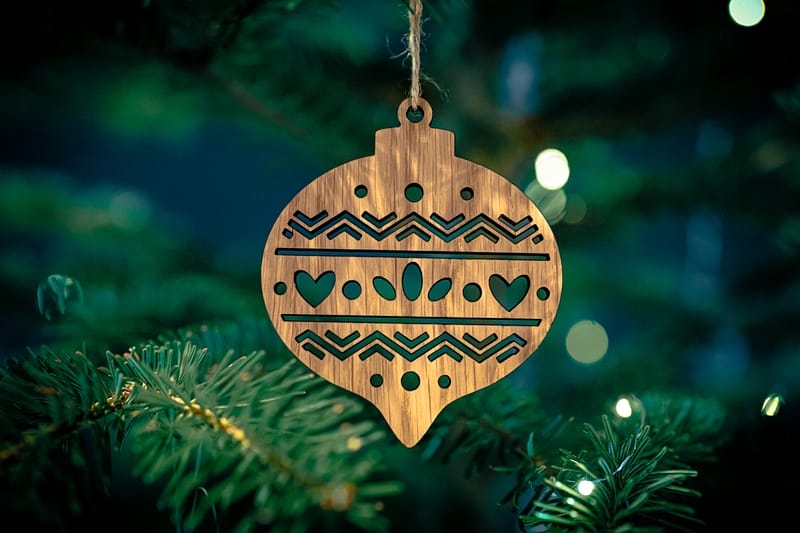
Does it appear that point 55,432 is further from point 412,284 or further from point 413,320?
point 412,284

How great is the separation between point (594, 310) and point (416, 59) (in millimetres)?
958

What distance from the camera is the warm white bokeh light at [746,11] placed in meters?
0.62

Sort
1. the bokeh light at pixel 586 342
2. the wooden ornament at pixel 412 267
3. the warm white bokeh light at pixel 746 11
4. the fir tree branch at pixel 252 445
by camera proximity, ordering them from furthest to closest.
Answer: the bokeh light at pixel 586 342
the warm white bokeh light at pixel 746 11
the wooden ornament at pixel 412 267
the fir tree branch at pixel 252 445

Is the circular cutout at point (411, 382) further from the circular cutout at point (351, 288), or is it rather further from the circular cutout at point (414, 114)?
the circular cutout at point (414, 114)

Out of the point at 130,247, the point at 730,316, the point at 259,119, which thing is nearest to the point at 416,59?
the point at 259,119

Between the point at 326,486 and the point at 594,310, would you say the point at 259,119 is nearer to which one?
the point at 326,486

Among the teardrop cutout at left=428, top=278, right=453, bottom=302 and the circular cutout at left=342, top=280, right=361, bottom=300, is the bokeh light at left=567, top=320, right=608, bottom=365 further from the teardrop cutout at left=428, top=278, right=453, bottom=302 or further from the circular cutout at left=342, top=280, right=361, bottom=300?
the circular cutout at left=342, top=280, right=361, bottom=300

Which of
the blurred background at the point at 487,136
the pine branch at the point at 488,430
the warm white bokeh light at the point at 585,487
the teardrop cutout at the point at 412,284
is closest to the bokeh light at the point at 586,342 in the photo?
the blurred background at the point at 487,136

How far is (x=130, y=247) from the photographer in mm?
697

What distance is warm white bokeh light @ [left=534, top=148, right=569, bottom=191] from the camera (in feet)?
2.19

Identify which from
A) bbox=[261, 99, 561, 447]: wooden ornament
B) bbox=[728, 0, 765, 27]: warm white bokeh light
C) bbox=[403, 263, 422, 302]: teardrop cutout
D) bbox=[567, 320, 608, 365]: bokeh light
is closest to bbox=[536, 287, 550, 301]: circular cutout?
bbox=[261, 99, 561, 447]: wooden ornament

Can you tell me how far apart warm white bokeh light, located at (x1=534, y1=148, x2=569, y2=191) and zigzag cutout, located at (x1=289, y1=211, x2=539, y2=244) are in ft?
0.95

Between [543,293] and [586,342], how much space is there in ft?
2.36

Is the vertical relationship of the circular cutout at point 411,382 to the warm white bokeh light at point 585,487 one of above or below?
above
